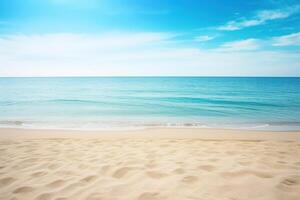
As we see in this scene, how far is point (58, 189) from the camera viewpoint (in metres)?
3.13

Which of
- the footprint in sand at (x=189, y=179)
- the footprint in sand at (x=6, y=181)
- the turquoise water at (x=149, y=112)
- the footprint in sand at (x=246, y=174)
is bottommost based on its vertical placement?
the turquoise water at (x=149, y=112)

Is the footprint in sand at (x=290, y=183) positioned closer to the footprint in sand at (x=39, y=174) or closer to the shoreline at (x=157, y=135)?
the footprint in sand at (x=39, y=174)

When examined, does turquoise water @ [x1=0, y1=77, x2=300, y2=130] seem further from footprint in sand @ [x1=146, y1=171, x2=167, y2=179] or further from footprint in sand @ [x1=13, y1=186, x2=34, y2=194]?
footprint in sand @ [x1=13, y1=186, x2=34, y2=194]

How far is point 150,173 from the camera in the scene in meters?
3.59

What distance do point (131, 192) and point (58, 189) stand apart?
3.87 ft

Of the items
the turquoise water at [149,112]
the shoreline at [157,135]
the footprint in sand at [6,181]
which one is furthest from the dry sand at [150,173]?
the turquoise water at [149,112]

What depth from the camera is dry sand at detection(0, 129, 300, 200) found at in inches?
114

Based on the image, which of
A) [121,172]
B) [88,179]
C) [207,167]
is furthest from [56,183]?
[207,167]

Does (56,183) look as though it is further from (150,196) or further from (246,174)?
(246,174)

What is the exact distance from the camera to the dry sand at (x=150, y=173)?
289 centimetres

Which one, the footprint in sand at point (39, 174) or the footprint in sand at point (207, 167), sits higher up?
the footprint in sand at point (207, 167)

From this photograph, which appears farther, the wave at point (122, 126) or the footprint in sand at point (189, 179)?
the wave at point (122, 126)

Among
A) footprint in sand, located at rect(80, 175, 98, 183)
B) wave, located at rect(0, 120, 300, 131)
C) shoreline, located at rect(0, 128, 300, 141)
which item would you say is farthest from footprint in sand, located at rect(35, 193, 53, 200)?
wave, located at rect(0, 120, 300, 131)

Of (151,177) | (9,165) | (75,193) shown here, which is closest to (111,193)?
(75,193)
